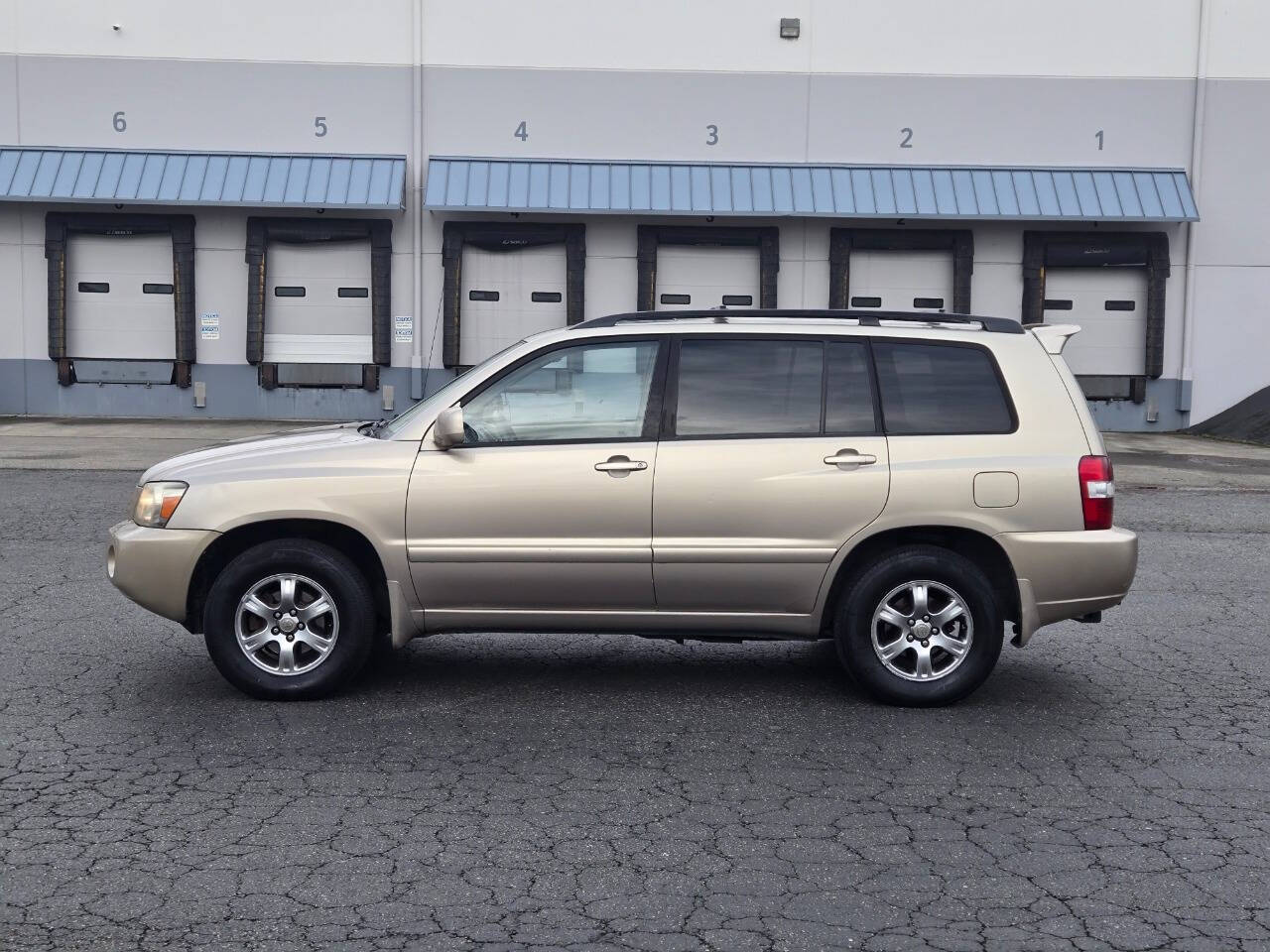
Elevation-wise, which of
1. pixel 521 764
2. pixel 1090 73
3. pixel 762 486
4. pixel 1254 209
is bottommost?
pixel 521 764

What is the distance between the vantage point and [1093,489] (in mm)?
6469

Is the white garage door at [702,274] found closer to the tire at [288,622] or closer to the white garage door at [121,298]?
the white garage door at [121,298]

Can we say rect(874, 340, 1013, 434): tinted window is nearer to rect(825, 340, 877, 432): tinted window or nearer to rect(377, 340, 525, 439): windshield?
rect(825, 340, 877, 432): tinted window

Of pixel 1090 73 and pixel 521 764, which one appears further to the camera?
pixel 1090 73

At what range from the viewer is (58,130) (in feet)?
76.8

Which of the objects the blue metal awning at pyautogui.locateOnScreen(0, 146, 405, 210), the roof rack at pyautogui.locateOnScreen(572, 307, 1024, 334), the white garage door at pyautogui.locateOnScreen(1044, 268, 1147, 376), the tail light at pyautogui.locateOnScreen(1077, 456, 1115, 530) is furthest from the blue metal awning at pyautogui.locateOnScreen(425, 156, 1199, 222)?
the tail light at pyautogui.locateOnScreen(1077, 456, 1115, 530)

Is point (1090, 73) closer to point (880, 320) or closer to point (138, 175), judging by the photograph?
point (138, 175)

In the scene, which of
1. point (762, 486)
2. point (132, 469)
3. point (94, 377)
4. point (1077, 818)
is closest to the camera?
point (1077, 818)

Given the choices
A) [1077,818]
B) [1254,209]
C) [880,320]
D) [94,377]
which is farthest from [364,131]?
[1077,818]

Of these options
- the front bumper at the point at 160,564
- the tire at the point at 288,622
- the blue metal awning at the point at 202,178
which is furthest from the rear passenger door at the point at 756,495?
the blue metal awning at the point at 202,178

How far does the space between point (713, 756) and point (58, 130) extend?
21.2 m

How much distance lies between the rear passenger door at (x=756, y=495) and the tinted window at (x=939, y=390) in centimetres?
13

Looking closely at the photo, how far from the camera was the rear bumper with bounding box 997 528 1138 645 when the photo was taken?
21.2ft

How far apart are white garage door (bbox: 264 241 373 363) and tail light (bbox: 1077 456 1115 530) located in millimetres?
18715
